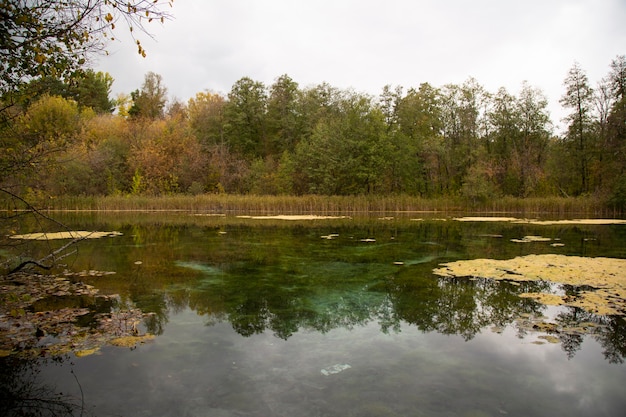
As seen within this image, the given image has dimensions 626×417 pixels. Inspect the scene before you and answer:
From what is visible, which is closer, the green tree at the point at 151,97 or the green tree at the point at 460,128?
the green tree at the point at 460,128

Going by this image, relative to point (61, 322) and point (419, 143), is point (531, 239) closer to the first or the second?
point (61, 322)

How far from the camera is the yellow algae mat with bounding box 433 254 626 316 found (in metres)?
6.08

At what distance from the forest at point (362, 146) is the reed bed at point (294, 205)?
5.45 ft

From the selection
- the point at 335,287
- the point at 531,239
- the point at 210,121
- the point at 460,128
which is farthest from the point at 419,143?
the point at 335,287

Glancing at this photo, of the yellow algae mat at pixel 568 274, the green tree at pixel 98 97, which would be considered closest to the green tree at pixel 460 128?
the yellow algae mat at pixel 568 274

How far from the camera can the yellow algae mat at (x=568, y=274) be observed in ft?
19.9

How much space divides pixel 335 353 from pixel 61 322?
346 centimetres

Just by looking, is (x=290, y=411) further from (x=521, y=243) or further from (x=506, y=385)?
(x=521, y=243)

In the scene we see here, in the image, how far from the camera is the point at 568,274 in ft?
25.0

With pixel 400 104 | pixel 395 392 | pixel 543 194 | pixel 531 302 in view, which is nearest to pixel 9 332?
pixel 395 392

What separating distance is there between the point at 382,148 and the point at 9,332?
35.6m

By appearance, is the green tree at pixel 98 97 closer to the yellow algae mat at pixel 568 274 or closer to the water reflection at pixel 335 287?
the water reflection at pixel 335 287

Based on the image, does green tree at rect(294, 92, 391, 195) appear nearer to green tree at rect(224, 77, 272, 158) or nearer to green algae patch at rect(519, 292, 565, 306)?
green tree at rect(224, 77, 272, 158)

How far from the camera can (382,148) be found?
1506 inches
